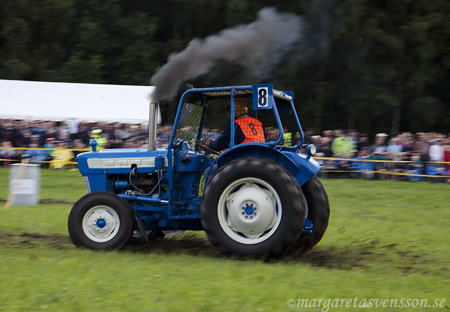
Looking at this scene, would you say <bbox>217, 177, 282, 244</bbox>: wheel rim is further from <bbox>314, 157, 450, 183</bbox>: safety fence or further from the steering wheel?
<bbox>314, 157, 450, 183</bbox>: safety fence

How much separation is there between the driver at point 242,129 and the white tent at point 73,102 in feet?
41.4

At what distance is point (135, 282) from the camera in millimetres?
5289

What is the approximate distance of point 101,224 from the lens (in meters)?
6.98

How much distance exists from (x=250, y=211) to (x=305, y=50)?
2275 cm

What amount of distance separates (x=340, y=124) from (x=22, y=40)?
51.6 ft

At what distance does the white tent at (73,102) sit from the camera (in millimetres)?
19578

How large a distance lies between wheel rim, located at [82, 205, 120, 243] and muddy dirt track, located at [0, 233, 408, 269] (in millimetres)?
287

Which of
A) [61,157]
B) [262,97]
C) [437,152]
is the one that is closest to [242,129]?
[262,97]

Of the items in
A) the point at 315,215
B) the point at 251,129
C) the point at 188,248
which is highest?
the point at 251,129

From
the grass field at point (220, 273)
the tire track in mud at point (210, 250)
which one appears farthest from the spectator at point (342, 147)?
the tire track in mud at point (210, 250)

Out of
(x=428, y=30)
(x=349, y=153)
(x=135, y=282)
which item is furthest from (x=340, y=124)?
(x=135, y=282)

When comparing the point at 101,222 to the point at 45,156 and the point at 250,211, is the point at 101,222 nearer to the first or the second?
the point at 250,211

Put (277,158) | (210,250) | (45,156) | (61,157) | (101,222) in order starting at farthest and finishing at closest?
(45,156) < (61,157) < (210,250) < (101,222) < (277,158)

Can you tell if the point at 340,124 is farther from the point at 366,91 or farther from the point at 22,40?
the point at 22,40
